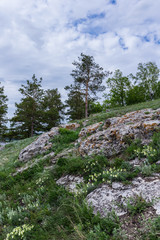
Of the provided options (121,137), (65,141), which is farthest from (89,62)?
(121,137)

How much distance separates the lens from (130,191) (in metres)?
3.13

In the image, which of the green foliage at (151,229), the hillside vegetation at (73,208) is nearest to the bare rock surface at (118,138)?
the hillside vegetation at (73,208)

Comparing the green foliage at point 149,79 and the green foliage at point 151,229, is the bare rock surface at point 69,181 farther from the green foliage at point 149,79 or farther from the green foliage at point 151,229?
the green foliage at point 149,79

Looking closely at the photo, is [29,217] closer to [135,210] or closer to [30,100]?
[135,210]

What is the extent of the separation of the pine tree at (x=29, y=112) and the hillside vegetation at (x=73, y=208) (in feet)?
83.5

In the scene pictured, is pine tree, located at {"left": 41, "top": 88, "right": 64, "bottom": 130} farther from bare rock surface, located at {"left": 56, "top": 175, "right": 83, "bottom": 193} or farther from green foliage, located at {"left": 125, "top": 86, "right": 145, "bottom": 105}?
bare rock surface, located at {"left": 56, "top": 175, "right": 83, "bottom": 193}

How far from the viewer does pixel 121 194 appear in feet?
10.4

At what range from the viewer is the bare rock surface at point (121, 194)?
2.78 meters

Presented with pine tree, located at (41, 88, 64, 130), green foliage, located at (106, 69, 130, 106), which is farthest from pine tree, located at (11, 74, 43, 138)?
green foliage, located at (106, 69, 130, 106)

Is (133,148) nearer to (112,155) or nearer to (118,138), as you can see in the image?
(112,155)

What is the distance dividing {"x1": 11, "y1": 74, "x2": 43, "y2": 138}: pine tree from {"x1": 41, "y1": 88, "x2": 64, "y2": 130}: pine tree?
5.79 ft

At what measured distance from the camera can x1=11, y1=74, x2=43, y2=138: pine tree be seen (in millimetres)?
30156

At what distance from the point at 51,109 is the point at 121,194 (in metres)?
32.5

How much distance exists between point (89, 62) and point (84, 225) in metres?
26.8
